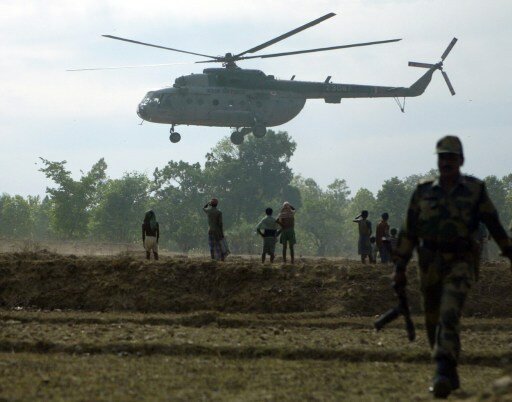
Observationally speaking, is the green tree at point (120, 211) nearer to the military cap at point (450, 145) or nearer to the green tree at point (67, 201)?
the green tree at point (67, 201)

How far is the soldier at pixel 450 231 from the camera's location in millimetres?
9375

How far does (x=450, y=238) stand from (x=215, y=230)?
16309 millimetres

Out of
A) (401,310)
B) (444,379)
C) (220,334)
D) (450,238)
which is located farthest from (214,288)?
(444,379)

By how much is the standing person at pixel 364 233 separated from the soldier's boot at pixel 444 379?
17.1 m

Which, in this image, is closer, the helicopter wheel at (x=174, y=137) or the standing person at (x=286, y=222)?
the standing person at (x=286, y=222)

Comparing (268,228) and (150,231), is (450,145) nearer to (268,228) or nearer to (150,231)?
(268,228)

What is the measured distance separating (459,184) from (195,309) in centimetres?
1303

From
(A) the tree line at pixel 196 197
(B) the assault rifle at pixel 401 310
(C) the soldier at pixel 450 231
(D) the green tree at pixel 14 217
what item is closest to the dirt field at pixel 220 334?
(B) the assault rifle at pixel 401 310

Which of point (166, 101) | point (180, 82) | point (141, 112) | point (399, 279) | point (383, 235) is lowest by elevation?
point (399, 279)

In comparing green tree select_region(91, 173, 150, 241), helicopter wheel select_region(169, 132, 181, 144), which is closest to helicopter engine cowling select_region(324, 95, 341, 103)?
helicopter wheel select_region(169, 132, 181, 144)

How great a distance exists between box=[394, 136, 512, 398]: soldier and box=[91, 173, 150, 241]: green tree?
99.0 metres

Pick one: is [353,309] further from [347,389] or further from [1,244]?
[1,244]

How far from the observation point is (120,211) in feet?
366

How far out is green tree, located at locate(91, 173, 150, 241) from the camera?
109 meters
